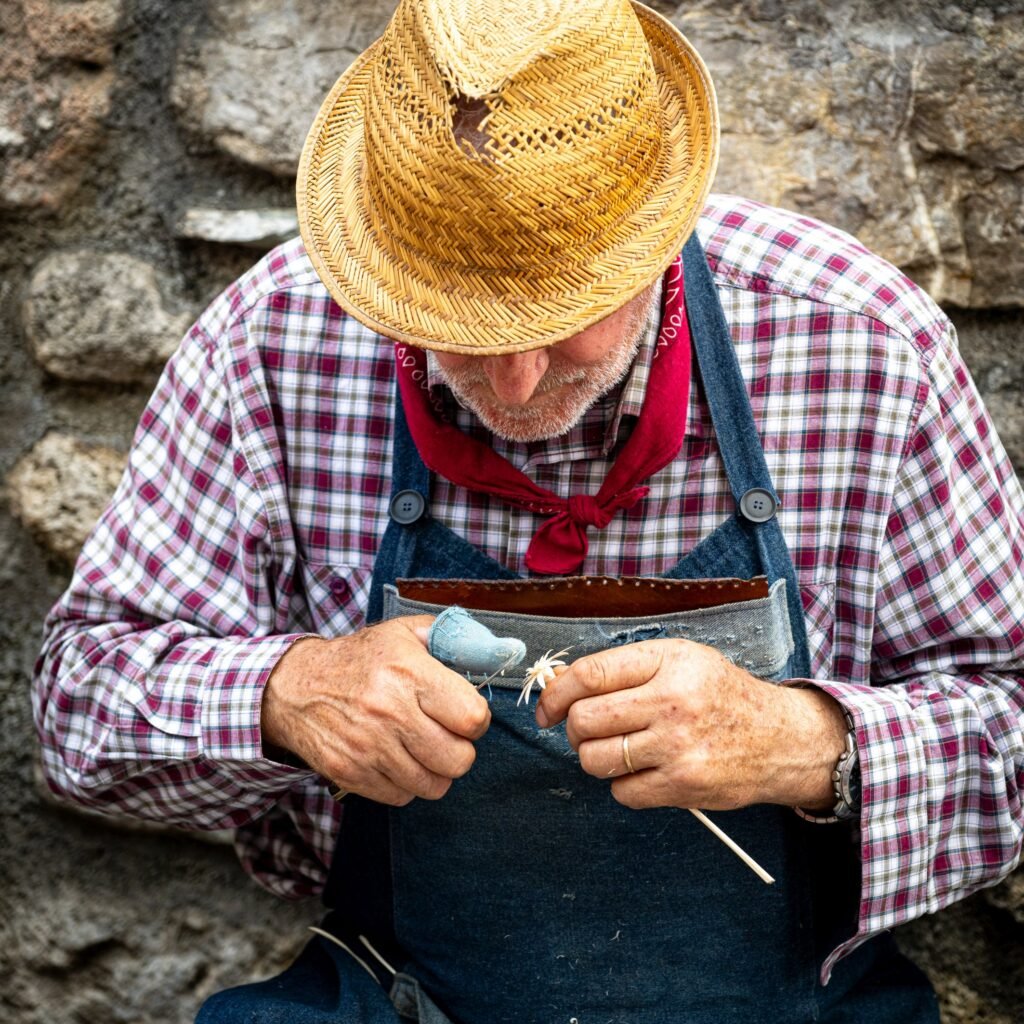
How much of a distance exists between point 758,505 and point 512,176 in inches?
23.5

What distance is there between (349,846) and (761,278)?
987 millimetres

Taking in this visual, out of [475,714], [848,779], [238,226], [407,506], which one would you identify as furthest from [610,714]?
[238,226]

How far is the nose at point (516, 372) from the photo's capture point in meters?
1.60

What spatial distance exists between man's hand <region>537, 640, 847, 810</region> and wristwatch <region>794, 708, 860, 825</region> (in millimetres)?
Answer: 75

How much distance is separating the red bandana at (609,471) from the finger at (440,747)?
301 millimetres

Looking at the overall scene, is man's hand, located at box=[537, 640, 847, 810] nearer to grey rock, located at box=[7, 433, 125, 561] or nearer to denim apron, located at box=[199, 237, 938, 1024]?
denim apron, located at box=[199, 237, 938, 1024]

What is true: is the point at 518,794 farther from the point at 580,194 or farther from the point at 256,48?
the point at 256,48

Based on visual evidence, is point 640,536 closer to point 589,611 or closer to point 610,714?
point 589,611

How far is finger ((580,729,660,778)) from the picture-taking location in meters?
1.60

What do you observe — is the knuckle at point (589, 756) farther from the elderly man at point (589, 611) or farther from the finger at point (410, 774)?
the finger at point (410, 774)

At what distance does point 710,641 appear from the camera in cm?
176

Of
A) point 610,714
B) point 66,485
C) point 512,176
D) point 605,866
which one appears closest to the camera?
point 512,176

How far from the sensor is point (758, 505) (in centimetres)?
183

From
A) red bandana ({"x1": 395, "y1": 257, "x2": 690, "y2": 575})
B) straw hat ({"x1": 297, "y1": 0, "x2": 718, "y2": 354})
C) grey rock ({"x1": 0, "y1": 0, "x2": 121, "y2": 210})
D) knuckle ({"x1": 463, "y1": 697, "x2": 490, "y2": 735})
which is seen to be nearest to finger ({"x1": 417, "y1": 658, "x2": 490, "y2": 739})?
knuckle ({"x1": 463, "y1": 697, "x2": 490, "y2": 735})
